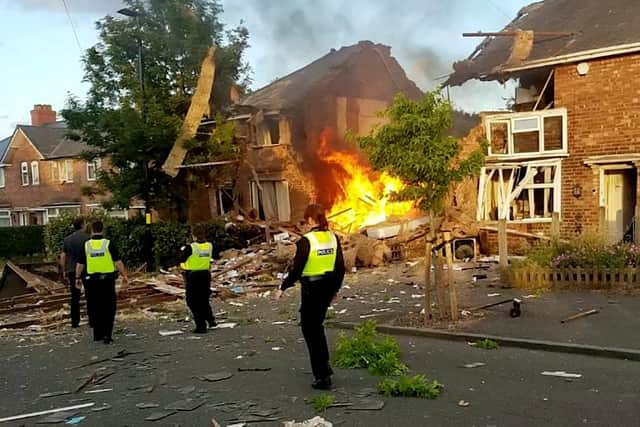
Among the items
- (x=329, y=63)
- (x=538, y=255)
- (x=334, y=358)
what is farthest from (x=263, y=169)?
(x=334, y=358)

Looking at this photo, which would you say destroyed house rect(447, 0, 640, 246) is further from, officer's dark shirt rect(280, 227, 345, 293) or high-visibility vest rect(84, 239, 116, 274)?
high-visibility vest rect(84, 239, 116, 274)

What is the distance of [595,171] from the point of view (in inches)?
663

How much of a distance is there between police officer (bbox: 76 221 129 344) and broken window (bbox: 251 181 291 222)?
1597cm

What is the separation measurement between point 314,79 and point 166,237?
998cm

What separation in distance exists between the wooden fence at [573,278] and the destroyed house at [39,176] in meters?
30.3

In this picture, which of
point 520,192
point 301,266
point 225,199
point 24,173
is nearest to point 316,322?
point 301,266

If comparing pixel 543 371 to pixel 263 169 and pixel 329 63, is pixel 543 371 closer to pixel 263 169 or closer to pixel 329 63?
pixel 263 169

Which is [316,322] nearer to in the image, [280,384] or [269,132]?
[280,384]

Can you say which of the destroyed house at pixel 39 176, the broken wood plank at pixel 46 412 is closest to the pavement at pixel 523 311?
the broken wood plank at pixel 46 412

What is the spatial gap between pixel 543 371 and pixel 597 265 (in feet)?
19.1

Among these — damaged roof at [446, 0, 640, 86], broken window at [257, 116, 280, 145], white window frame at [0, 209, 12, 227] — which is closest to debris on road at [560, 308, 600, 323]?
damaged roof at [446, 0, 640, 86]

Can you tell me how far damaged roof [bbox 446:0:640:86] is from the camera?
16.9m

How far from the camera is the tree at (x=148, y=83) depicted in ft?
68.3

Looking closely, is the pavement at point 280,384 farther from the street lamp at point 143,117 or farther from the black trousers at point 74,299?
the street lamp at point 143,117
